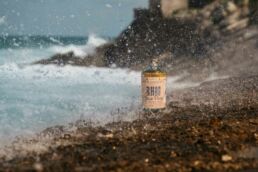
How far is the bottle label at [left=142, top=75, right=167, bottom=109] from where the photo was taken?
10.7 metres

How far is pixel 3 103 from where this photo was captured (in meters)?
A: 16.0

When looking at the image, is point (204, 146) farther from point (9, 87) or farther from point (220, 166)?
point (9, 87)

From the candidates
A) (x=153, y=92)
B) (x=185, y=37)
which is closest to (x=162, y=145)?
(x=153, y=92)

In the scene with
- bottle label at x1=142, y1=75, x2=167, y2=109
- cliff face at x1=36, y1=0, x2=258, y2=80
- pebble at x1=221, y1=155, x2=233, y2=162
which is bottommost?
pebble at x1=221, y1=155, x2=233, y2=162

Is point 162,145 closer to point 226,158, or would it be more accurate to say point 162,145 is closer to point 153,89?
point 226,158

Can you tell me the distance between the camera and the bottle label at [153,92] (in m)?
10.7

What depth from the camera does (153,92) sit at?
1076cm

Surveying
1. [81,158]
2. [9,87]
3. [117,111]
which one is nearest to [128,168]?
[81,158]

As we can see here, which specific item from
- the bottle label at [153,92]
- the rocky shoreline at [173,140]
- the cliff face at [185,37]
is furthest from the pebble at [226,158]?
the cliff face at [185,37]

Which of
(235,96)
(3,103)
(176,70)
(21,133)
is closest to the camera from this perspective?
(21,133)

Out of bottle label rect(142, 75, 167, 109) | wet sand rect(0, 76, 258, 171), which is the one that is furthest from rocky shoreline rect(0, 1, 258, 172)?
bottle label rect(142, 75, 167, 109)

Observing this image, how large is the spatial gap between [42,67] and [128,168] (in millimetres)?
30023

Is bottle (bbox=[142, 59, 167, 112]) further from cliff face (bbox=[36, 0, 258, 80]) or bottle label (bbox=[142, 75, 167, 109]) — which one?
cliff face (bbox=[36, 0, 258, 80])

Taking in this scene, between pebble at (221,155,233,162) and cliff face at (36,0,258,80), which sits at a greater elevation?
cliff face at (36,0,258,80)
